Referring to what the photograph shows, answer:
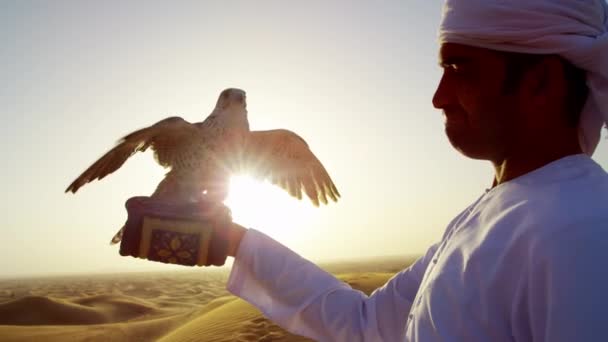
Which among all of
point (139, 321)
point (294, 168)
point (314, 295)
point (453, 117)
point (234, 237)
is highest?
point (453, 117)

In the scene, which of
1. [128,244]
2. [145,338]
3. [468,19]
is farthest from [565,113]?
[145,338]

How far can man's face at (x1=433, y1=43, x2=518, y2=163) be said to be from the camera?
1148 mm

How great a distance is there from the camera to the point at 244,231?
196cm

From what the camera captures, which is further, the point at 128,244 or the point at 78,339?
the point at 78,339

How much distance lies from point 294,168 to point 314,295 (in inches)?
145

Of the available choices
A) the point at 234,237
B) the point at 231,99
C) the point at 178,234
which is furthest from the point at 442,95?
the point at 231,99

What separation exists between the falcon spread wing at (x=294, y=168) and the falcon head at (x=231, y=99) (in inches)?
25.8

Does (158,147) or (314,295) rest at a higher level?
(158,147)

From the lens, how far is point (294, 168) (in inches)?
209

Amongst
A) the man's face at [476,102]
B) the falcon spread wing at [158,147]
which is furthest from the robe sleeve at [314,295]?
the falcon spread wing at [158,147]

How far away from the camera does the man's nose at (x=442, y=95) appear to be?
1248 mm

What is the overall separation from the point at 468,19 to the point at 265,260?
113cm

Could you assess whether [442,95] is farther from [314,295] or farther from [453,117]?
[314,295]

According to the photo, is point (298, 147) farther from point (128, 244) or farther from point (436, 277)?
point (436, 277)
